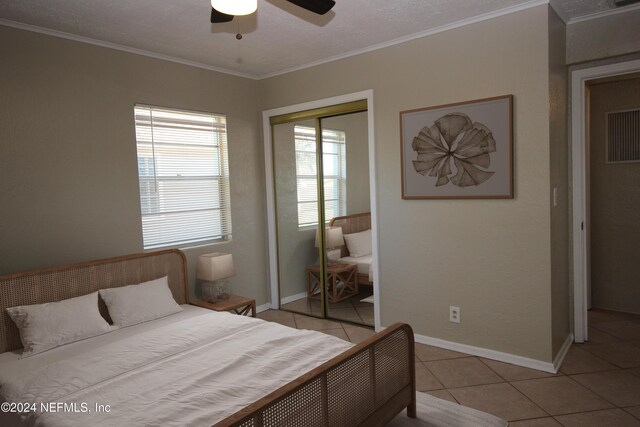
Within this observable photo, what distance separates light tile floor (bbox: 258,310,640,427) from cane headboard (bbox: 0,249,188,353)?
171cm

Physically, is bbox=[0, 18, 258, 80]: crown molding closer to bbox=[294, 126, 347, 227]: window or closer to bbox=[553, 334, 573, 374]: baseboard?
bbox=[294, 126, 347, 227]: window

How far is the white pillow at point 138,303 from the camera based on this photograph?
2.99m

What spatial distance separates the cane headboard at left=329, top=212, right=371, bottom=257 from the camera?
156 inches

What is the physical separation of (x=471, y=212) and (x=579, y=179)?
0.96 meters

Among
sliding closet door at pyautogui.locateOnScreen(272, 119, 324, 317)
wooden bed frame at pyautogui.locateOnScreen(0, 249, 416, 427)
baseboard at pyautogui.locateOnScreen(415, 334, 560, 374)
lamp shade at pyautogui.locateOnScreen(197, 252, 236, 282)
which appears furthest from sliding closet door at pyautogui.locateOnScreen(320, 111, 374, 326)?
wooden bed frame at pyautogui.locateOnScreen(0, 249, 416, 427)

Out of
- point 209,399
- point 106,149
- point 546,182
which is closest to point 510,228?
point 546,182

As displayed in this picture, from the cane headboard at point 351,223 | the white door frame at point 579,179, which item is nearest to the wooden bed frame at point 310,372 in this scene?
the cane headboard at point 351,223

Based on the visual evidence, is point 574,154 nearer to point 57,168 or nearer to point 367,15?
point 367,15

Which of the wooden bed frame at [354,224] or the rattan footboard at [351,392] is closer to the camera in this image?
the rattan footboard at [351,392]

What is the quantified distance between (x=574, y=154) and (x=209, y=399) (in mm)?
3209

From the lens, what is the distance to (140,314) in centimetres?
304

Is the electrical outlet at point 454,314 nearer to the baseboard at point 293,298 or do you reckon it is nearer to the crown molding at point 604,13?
the baseboard at point 293,298

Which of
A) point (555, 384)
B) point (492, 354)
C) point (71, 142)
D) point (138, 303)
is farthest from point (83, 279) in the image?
point (555, 384)

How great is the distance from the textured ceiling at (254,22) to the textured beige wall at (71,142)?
0.62 feet
